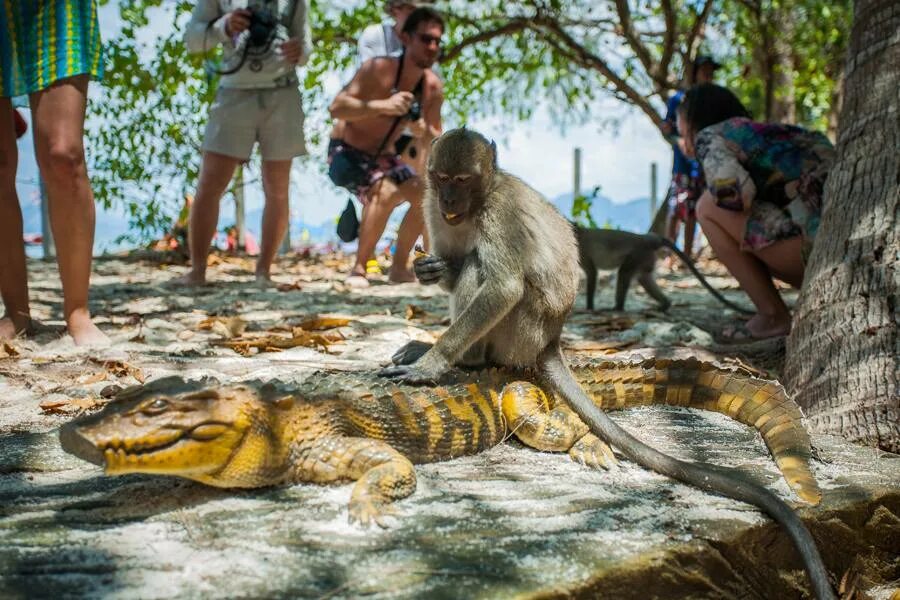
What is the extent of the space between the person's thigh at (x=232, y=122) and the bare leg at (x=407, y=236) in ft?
4.66

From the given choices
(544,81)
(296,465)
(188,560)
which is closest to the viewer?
(188,560)

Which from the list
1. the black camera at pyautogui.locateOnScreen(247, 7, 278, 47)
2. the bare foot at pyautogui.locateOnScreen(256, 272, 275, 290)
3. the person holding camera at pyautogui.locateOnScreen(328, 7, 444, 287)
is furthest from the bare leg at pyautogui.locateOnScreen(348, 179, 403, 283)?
the black camera at pyautogui.locateOnScreen(247, 7, 278, 47)

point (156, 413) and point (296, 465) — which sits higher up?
point (156, 413)

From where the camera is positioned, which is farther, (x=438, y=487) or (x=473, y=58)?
(x=473, y=58)

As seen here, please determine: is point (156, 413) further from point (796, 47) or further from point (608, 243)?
point (796, 47)

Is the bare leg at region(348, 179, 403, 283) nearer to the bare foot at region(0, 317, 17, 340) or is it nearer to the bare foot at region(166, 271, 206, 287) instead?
the bare foot at region(166, 271, 206, 287)

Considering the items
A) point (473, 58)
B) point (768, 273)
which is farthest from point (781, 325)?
point (473, 58)

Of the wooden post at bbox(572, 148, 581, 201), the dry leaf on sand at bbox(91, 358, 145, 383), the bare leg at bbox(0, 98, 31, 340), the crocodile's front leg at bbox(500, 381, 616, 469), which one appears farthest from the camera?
the wooden post at bbox(572, 148, 581, 201)

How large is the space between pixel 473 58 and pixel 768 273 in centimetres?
705

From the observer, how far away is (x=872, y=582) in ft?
7.38

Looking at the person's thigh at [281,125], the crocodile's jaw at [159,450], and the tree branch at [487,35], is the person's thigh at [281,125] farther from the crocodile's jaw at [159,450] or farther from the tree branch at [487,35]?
the crocodile's jaw at [159,450]

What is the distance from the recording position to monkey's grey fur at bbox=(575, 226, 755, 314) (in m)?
6.51

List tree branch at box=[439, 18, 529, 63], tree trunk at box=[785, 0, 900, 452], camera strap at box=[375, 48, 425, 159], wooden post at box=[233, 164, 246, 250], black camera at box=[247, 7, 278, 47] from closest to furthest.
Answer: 1. tree trunk at box=[785, 0, 900, 452]
2. black camera at box=[247, 7, 278, 47]
3. camera strap at box=[375, 48, 425, 159]
4. tree branch at box=[439, 18, 529, 63]
5. wooden post at box=[233, 164, 246, 250]

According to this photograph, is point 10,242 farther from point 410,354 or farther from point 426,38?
point 426,38
